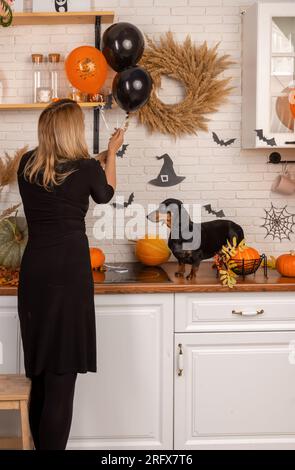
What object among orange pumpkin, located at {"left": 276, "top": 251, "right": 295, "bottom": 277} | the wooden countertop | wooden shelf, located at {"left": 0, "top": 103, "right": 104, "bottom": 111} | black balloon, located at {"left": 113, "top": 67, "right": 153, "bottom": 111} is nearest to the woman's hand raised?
black balloon, located at {"left": 113, "top": 67, "right": 153, "bottom": 111}

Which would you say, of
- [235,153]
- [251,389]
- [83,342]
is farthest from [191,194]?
[83,342]

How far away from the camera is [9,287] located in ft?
10.3

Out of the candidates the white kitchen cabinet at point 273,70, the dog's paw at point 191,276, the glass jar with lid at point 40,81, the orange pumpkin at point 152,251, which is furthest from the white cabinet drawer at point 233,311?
the glass jar with lid at point 40,81

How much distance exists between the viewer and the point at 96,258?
139 inches

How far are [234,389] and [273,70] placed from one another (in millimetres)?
1526

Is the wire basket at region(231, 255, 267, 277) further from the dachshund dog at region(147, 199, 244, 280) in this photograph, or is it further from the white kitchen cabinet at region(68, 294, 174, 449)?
the white kitchen cabinet at region(68, 294, 174, 449)

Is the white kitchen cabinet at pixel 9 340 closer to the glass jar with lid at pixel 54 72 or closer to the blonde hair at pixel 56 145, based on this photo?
the blonde hair at pixel 56 145

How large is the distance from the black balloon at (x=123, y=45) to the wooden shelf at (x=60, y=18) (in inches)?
10.2

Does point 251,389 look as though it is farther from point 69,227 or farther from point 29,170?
point 29,170

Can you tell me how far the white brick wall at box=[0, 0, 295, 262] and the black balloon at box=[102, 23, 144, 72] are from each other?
16.7 inches

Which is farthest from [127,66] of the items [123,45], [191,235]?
[191,235]

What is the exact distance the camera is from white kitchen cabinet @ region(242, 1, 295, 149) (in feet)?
11.4

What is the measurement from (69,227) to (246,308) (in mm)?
938

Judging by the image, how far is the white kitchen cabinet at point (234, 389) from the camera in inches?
126
